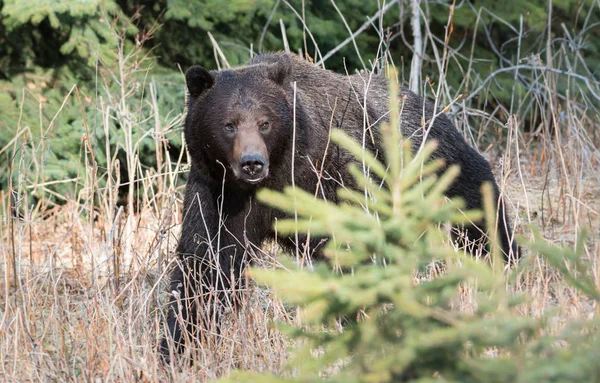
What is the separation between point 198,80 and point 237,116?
0.38 meters

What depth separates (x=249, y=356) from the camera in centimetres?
347

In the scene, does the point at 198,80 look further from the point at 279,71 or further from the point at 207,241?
the point at 207,241

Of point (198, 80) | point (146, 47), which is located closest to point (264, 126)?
point (198, 80)

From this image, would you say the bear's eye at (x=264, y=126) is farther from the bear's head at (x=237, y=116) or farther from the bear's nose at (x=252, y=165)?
the bear's nose at (x=252, y=165)

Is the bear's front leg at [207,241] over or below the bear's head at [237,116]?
below

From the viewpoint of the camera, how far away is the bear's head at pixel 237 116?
14.8ft

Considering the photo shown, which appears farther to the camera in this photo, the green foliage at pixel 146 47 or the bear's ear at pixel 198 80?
the green foliage at pixel 146 47

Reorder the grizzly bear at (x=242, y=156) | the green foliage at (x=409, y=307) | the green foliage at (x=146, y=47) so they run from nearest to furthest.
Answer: the green foliage at (x=409, y=307) < the grizzly bear at (x=242, y=156) < the green foliage at (x=146, y=47)

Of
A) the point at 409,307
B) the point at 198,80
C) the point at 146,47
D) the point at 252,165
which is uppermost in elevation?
the point at 409,307

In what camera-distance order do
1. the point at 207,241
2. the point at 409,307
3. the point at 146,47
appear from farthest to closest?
the point at 146,47
the point at 207,241
the point at 409,307

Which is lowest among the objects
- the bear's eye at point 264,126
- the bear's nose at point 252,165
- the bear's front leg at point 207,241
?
the bear's front leg at point 207,241

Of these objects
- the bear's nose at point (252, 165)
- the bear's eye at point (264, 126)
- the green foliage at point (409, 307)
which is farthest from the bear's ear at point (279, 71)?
the green foliage at point (409, 307)

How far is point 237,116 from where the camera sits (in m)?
4.56

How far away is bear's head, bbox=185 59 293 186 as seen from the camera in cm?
452
